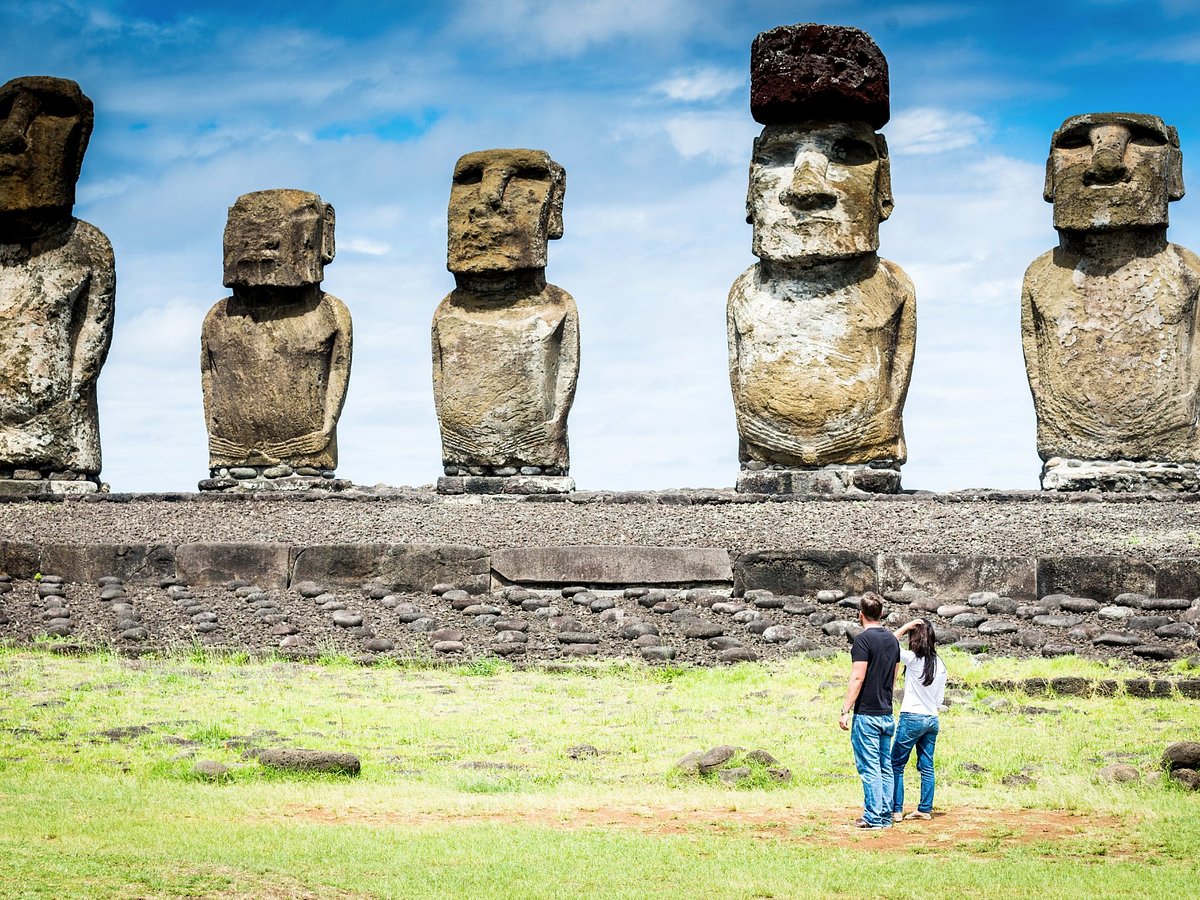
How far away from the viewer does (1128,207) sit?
1623 cm

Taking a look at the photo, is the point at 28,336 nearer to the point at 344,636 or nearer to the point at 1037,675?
the point at 344,636

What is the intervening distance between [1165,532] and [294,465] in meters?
8.71

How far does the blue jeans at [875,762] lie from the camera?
7.81m

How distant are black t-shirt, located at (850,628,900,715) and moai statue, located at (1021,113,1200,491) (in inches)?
349

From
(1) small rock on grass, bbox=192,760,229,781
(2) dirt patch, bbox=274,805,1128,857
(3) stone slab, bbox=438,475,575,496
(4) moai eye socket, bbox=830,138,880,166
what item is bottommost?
(2) dirt patch, bbox=274,805,1128,857

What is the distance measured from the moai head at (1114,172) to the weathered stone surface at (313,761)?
33.6 ft

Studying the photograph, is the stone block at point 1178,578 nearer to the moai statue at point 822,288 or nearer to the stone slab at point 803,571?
the stone slab at point 803,571

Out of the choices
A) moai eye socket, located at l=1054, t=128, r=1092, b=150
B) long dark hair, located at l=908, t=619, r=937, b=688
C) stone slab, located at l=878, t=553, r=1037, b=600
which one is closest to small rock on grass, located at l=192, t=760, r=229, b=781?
long dark hair, located at l=908, t=619, r=937, b=688

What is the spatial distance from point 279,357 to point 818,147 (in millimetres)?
5940

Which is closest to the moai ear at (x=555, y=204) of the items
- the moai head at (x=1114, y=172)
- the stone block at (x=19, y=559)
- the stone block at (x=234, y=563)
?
the stone block at (x=234, y=563)

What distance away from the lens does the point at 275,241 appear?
18.1 metres

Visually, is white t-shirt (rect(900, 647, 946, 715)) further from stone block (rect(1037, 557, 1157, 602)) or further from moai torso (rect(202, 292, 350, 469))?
moai torso (rect(202, 292, 350, 469))

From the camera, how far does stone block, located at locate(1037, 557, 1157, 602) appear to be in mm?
13164

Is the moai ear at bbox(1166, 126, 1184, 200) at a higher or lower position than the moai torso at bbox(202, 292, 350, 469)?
higher
